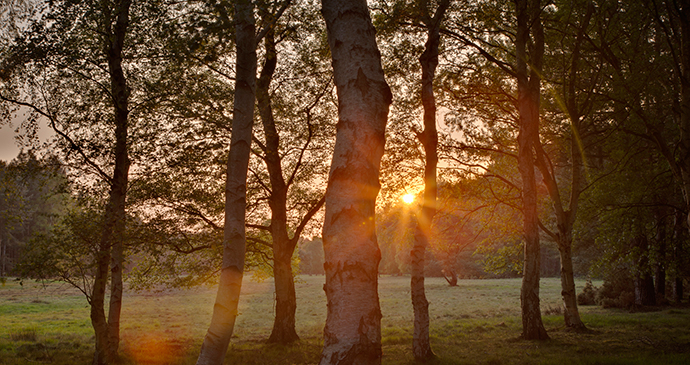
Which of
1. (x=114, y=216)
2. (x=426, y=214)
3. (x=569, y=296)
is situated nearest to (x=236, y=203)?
(x=114, y=216)

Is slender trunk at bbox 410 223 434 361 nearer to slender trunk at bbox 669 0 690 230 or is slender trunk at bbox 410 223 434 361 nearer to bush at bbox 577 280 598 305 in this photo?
slender trunk at bbox 669 0 690 230

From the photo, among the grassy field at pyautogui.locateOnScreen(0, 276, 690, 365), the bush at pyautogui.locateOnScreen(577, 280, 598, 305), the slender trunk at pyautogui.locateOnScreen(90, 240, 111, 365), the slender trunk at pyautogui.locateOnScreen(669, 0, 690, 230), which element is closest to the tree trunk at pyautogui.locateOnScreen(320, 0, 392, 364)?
the grassy field at pyautogui.locateOnScreen(0, 276, 690, 365)

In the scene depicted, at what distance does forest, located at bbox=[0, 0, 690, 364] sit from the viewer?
7250 mm

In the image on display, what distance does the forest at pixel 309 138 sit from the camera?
7.25m

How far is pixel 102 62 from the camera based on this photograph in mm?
14383

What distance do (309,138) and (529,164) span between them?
9.33 m

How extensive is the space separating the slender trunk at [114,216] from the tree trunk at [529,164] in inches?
542

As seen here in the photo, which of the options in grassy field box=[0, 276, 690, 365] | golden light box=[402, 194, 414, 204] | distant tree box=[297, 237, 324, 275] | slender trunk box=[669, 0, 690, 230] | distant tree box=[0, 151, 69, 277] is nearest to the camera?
distant tree box=[0, 151, 69, 277]

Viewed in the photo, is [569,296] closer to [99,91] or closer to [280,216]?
[280,216]

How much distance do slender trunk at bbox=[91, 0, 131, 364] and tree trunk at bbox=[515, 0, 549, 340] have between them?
13.8 metres

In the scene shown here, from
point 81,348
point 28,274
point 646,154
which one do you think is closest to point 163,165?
point 28,274

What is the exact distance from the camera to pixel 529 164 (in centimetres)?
1631

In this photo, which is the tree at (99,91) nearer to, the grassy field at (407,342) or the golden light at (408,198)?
the grassy field at (407,342)

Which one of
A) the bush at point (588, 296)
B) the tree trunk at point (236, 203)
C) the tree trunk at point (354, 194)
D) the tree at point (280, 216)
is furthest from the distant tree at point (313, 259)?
the tree trunk at point (354, 194)
